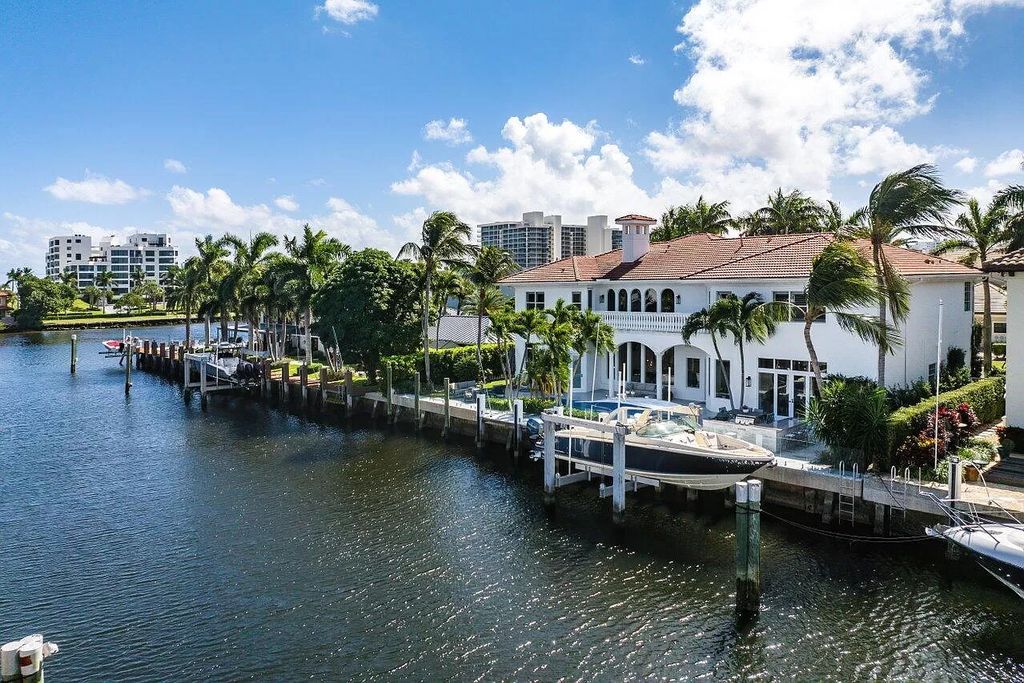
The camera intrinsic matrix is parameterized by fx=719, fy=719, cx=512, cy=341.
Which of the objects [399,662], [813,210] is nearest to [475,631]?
[399,662]

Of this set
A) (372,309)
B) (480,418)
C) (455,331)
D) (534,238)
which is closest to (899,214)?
(480,418)

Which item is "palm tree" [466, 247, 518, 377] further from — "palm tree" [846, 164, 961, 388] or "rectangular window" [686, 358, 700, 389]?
"palm tree" [846, 164, 961, 388]

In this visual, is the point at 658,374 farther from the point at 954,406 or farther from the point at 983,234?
the point at 983,234

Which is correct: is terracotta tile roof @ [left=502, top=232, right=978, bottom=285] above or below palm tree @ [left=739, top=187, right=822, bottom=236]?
below

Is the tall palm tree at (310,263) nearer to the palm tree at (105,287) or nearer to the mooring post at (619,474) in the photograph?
the mooring post at (619,474)

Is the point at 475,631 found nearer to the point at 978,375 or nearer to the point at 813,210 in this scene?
the point at 978,375

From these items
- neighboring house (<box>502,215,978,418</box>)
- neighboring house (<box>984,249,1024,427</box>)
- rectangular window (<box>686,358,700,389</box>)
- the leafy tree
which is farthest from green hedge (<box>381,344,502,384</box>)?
neighboring house (<box>984,249,1024,427</box>)
